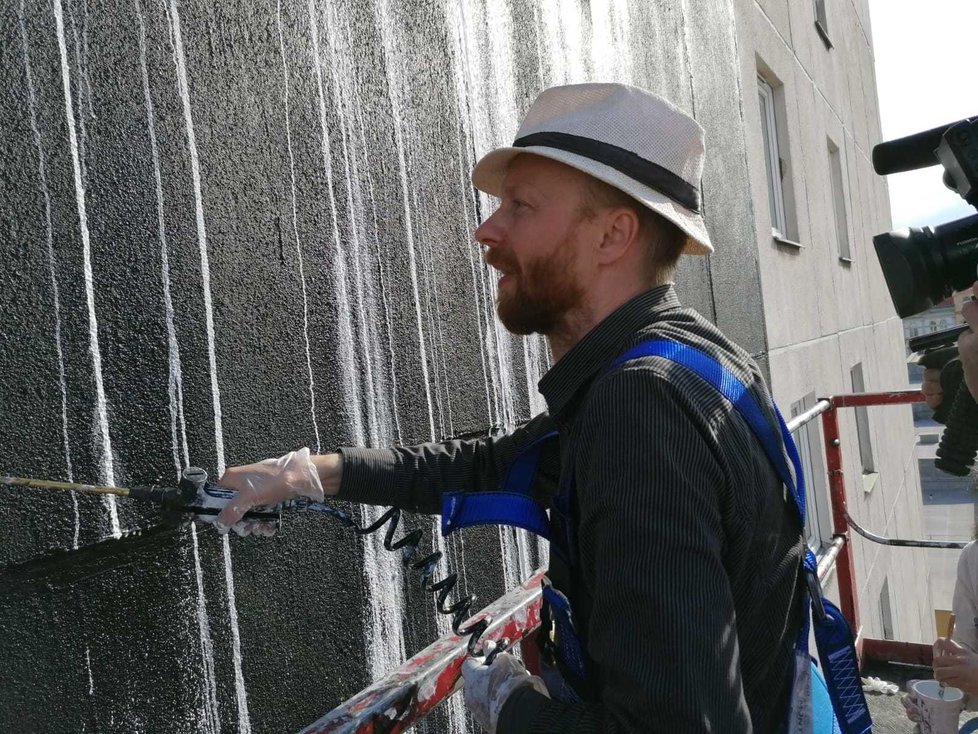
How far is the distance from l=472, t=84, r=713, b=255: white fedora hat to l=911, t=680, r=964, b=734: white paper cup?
2249 mm

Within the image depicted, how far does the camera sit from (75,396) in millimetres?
1588

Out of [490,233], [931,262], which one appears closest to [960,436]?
[931,262]

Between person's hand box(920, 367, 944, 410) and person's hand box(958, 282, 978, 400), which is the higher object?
person's hand box(958, 282, 978, 400)

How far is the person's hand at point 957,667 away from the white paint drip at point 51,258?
3.02 m

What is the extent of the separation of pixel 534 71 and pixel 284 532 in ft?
7.71

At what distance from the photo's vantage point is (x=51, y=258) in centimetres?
156

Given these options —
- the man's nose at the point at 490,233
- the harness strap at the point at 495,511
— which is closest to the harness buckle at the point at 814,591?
the harness strap at the point at 495,511

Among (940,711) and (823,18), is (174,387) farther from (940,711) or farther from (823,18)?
(823,18)

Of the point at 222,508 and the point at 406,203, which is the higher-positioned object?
the point at 406,203

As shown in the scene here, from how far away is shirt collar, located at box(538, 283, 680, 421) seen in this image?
167 cm

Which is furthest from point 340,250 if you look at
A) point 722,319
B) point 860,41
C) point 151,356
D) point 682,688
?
point 860,41

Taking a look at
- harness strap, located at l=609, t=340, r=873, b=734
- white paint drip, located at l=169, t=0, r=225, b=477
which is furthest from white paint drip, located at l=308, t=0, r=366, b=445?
→ harness strap, located at l=609, t=340, r=873, b=734

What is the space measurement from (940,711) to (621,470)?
2554mm

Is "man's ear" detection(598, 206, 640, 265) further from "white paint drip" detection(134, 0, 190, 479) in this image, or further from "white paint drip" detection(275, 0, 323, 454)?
"white paint drip" detection(134, 0, 190, 479)
